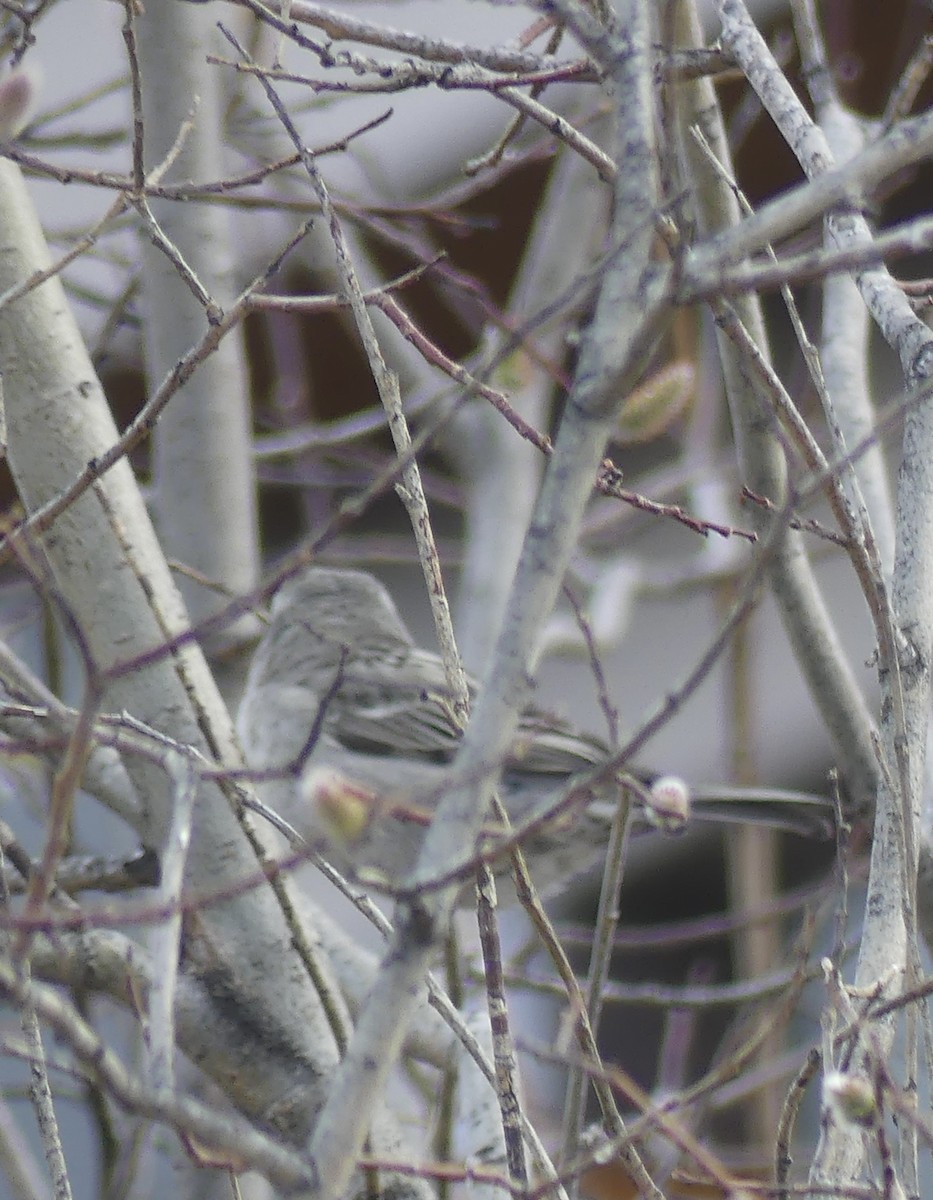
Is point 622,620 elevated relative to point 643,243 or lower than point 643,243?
elevated

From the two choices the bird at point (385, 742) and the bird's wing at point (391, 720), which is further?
the bird's wing at point (391, 720)

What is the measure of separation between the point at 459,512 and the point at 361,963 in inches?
213

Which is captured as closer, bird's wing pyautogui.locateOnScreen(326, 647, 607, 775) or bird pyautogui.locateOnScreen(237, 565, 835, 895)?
bird pyautogui.locateOnScreen(237, 565, 835, 895)

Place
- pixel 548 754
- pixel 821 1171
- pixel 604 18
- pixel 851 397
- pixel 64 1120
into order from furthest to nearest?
pixel 64 1120
pixel 548 754
pixel 851 397
pixel 604 18
pixel 821 1171

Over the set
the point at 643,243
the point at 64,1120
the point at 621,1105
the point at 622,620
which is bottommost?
the point at 64,1120

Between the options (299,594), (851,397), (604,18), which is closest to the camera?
(604,18)

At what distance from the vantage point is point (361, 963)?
116 inches

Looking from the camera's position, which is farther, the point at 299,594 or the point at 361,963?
the point at 299,594

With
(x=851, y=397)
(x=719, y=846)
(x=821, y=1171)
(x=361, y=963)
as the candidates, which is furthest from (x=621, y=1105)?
(x=821, y=1171)

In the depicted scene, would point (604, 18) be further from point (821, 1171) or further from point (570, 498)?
point (821, 1171)

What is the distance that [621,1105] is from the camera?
640cm

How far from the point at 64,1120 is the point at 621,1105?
2369 mm

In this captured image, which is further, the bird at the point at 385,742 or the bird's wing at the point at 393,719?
the bird's wing at the point at 393,719

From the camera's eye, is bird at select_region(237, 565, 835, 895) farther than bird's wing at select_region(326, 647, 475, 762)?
No
